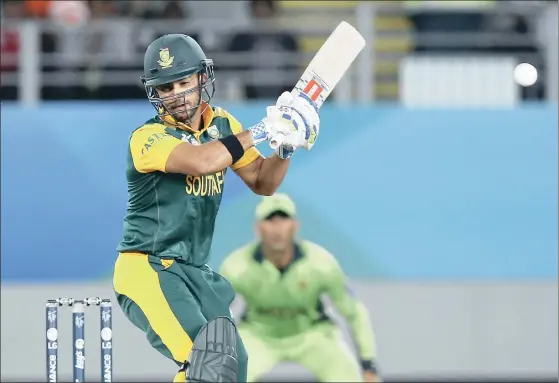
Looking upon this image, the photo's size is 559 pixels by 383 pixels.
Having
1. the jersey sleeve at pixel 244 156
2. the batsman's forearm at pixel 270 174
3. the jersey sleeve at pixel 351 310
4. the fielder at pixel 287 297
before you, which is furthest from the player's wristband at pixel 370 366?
the jersey sleeve at pixel 244 156

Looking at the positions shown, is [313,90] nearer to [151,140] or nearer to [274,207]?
[151,140]

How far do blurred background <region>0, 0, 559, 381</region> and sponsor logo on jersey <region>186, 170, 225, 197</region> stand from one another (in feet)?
13.4

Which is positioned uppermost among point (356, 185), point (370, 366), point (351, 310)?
point (356, 185)

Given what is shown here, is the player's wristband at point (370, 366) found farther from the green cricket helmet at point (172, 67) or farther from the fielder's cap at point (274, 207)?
the green cricket helmet at point (172, 67)

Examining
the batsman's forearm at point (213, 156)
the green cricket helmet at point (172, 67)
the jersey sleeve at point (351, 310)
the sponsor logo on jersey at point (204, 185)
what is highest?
the green cricket helmet at point (172, 67)

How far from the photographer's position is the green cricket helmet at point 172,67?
568 cm

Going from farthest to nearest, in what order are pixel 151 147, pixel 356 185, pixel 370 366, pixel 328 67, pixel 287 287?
pixel 356 185 → pixel 287 287 → pixel 370 366 → pixel 328 67 → pixel 151 147

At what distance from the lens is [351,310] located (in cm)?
845

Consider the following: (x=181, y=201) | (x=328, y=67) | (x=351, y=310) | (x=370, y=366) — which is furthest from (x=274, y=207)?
(x=181, y=201)

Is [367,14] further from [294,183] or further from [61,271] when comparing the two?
[61,271]

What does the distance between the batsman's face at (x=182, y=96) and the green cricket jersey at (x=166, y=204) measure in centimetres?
7

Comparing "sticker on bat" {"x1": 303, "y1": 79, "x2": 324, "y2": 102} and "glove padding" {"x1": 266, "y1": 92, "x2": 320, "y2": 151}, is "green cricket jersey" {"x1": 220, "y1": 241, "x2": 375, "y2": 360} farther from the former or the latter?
"glove padding" {"x1": 266, "y1": 92, "x2": 320, "y2": 151}

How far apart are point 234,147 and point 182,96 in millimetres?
333

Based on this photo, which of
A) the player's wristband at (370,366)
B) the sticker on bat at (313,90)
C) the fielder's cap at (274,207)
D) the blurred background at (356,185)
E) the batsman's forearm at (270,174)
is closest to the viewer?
the sticker on bat at (313,90)
